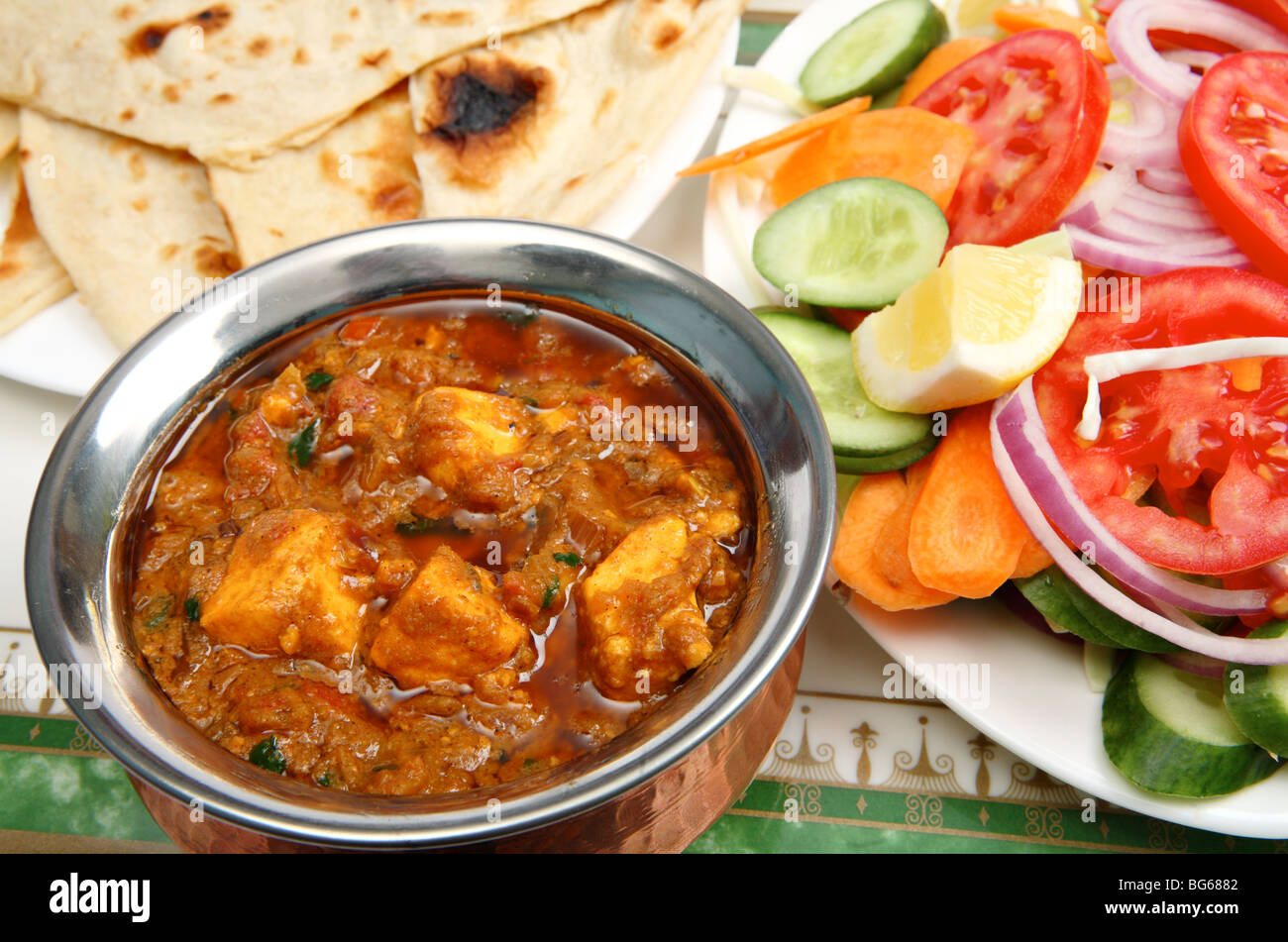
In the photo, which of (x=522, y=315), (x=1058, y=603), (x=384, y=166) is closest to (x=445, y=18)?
(x=384, y=166)

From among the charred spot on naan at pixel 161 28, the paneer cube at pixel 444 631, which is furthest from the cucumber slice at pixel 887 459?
the charred spot on naan at pixel 161 28

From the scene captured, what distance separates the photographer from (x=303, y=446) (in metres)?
1.74

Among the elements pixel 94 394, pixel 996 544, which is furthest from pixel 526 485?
pixel 996 544

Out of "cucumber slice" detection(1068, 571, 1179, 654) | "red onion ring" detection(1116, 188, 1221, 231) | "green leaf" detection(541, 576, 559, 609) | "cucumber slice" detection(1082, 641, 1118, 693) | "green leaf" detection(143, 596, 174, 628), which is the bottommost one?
"cucumber slice" detection(1082, 641, 1118, 693)

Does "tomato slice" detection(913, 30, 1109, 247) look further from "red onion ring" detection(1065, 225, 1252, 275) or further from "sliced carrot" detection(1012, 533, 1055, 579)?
"sliced carrot" detection(1012, 533, 1055, 579)

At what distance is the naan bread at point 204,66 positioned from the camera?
96.3 inches

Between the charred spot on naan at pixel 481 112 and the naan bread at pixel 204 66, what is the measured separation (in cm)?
8

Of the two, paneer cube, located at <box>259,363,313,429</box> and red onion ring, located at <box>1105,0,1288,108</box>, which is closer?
paneer cube, located at <box>259,363,313,429</box>

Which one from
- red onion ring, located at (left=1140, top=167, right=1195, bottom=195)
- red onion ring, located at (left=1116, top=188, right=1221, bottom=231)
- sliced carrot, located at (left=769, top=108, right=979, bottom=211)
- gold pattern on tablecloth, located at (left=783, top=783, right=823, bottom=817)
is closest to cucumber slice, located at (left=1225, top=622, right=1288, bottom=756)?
gold pattern on tablecloth, located at (left=783, top=783, right=823, bottom=817)

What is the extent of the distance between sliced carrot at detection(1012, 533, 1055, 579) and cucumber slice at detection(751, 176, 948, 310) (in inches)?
22.4

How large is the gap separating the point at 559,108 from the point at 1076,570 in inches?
64.2

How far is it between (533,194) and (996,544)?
1385 mm

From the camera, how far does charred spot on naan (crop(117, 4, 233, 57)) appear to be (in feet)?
8.08

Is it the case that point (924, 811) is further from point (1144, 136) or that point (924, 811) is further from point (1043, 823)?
point (1144, 136)
